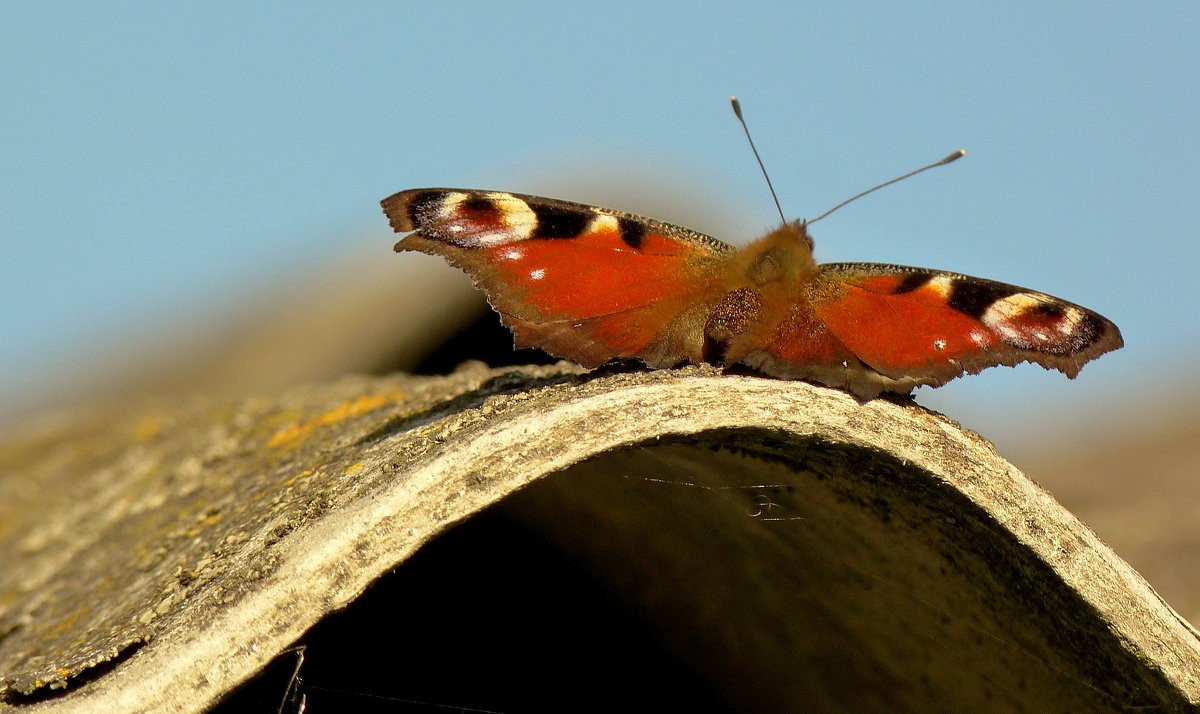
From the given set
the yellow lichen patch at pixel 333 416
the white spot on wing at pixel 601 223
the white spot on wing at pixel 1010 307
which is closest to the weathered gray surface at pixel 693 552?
the yellow lichen patch at pixel 333 416

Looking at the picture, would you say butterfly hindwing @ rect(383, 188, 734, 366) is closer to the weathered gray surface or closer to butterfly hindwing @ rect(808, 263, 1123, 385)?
the weathered gray surface

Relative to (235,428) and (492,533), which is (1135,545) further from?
(235,428)

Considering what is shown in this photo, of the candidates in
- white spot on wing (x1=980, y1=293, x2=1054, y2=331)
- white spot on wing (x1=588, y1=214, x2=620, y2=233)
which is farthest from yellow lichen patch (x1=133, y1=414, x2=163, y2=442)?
white spot on wing (x1=980, y1=293, x2=1054, y2=331)

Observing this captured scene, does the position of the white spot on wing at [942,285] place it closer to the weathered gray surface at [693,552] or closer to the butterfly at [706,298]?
the butterfly at [706,298]

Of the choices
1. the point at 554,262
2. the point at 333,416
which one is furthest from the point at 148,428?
the point at 554,262

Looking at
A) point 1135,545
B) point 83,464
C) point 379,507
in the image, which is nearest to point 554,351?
point 379,507

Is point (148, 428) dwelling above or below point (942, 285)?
below

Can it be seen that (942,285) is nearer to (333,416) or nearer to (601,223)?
(601,223)
